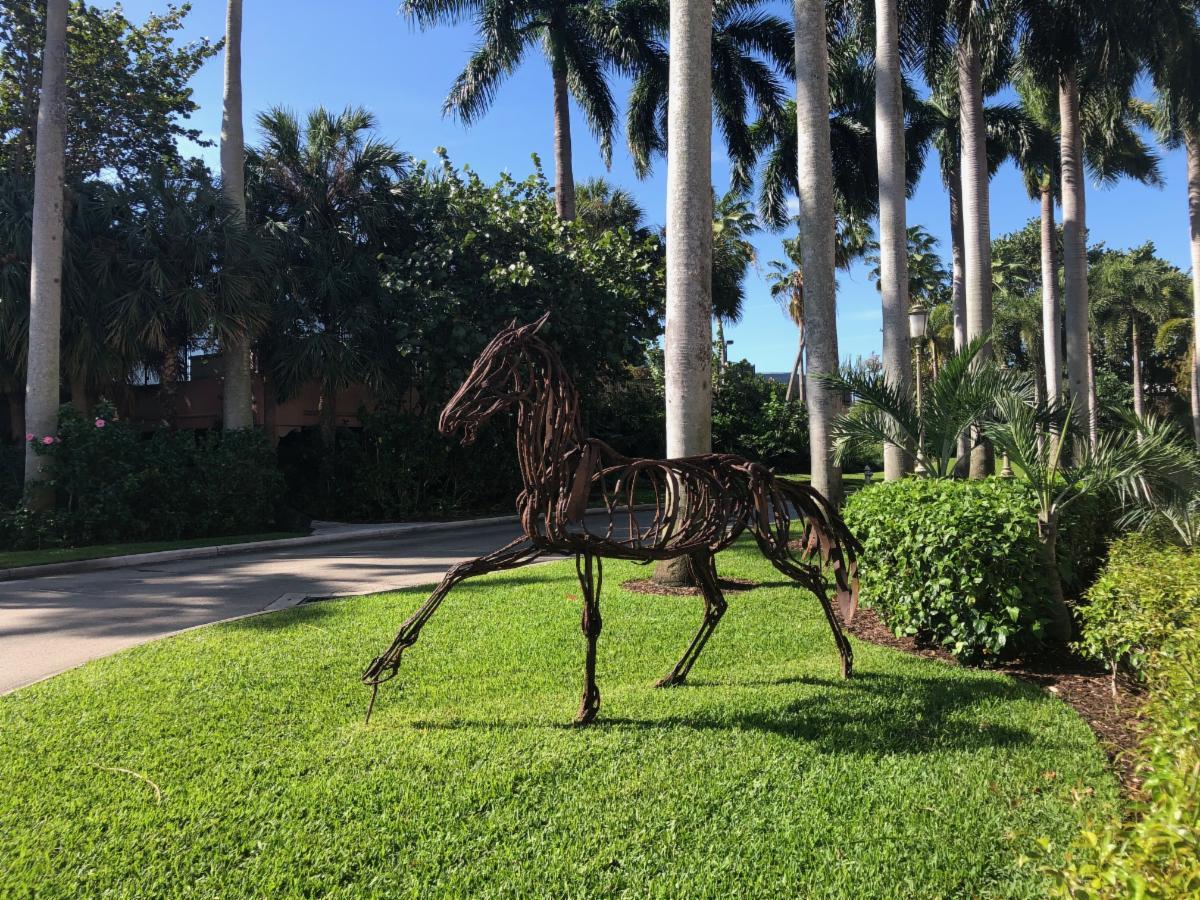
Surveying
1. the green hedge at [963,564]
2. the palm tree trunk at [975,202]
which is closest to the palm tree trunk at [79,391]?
the green hedge at [963,564]

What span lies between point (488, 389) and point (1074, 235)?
17563 millimetres

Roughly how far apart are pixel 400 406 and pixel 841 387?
12.2 meters

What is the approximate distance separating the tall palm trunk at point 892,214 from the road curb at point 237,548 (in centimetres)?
400

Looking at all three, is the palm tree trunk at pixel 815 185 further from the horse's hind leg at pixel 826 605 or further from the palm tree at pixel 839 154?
the palm tree at pixel 839 154

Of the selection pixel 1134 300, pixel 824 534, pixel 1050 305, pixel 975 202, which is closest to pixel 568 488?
pixel 824 534

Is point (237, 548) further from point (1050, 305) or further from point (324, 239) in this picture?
point (1050, 305)

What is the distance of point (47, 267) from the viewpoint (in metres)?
13.4

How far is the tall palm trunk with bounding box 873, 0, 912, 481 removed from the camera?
10.9 m

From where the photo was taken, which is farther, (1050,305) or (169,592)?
(1050,305)

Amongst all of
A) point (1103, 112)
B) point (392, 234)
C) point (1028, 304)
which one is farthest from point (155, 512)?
point (1028, 304)

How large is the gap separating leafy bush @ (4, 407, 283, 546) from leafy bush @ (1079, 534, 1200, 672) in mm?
14161

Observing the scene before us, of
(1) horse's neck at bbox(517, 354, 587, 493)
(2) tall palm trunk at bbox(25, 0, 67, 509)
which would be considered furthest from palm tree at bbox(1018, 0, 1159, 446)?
(2) tall palm trunk at bbox(25, 0, 67, 509)

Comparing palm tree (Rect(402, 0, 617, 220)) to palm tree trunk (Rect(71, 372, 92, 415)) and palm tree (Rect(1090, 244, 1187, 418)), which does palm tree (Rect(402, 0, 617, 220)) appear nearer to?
palm tree trunk (Rect(71, 372, 92, 415))

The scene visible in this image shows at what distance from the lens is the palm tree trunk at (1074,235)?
16.5 metres
